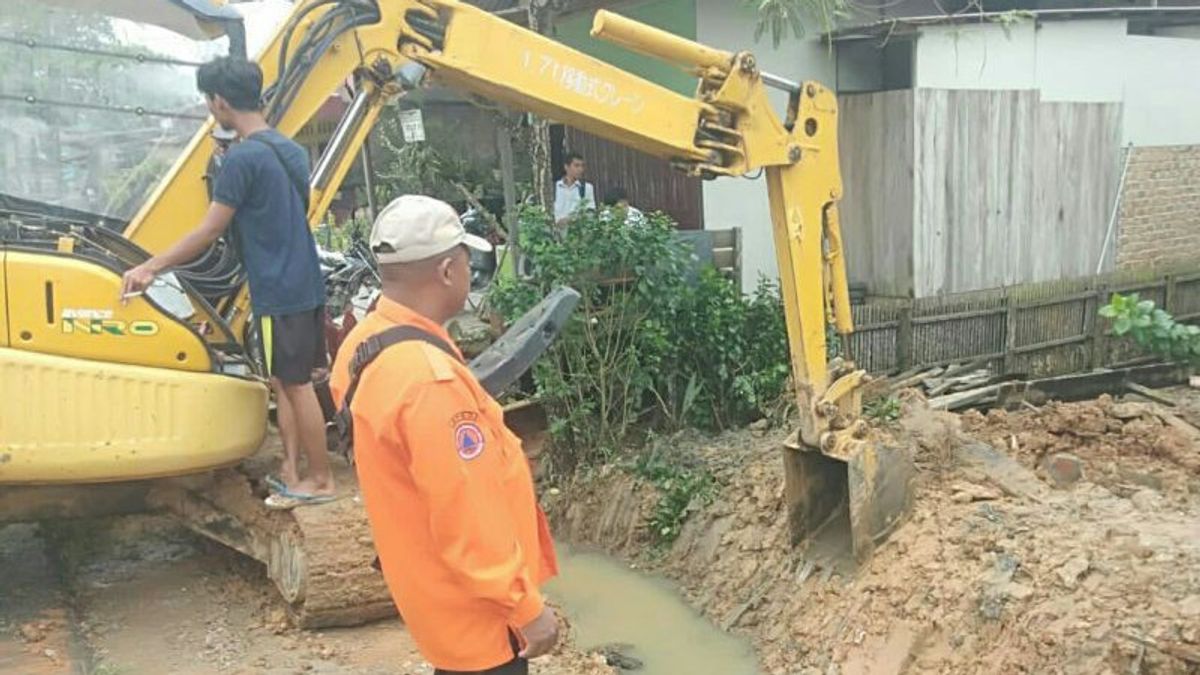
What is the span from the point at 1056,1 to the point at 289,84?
35.7ft

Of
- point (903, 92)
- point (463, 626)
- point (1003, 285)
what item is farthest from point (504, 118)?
point (463, 626)

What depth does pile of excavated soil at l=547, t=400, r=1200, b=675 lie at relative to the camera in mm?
4562

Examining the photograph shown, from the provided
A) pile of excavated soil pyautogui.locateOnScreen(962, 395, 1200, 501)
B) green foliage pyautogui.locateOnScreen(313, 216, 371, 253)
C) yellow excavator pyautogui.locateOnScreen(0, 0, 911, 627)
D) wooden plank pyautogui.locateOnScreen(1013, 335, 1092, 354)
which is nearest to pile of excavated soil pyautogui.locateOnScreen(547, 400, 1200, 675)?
pile of excavated soil pyautogui.locateOnScreen(962, 395, 1200, 501)

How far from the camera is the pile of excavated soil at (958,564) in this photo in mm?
4562

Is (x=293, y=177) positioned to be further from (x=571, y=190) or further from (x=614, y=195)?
(x=614, y=195)

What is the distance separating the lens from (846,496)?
19.5ft

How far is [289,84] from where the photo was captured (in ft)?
16.2

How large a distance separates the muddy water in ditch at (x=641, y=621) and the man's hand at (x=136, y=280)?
120 inches

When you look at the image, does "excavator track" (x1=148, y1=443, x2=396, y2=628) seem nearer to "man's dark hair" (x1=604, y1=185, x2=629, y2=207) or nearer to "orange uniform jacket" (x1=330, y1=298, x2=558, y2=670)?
"orange uniform jacket" (x1=330, y1=298, x2=558, y2=670)

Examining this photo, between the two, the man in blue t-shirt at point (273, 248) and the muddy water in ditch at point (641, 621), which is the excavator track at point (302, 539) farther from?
the muddy water in ditch at point (641, 621)

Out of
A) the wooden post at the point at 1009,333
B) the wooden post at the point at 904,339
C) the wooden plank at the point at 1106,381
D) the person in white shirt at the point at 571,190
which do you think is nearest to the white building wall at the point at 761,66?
the person in white shirt at the point at 571,190

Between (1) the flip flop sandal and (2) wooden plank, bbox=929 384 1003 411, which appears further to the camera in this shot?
(2) wooden plank, bbox=929 384 1003 411

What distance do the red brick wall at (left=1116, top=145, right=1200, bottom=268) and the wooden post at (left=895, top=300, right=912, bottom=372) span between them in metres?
4.23

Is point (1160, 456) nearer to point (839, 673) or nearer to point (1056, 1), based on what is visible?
Answer: point (839, 673)
